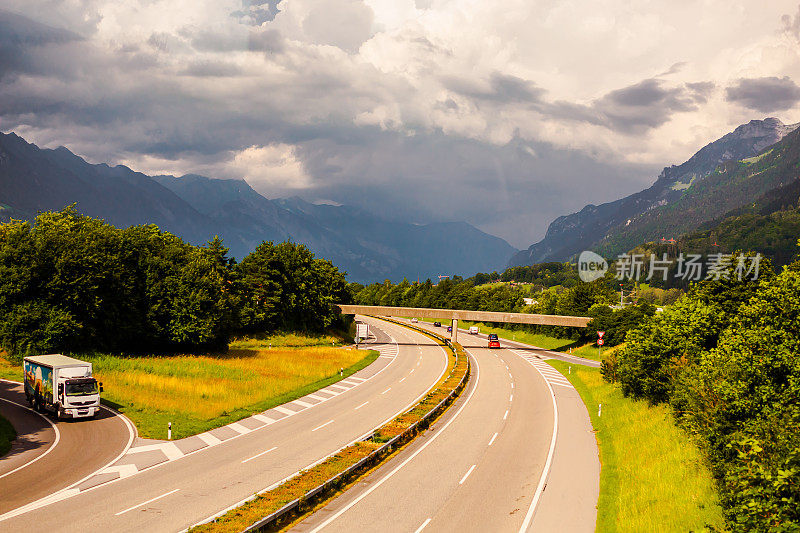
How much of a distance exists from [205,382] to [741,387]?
4232 centimetres

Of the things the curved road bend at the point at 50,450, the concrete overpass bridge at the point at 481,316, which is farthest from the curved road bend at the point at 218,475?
the concrete overpass bridge at the point at 481,316

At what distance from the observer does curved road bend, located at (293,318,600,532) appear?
800 inches

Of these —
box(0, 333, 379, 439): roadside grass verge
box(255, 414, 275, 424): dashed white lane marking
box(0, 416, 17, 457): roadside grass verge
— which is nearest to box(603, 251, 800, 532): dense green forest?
box(255, 414, 275, 424): dashed white lane marking

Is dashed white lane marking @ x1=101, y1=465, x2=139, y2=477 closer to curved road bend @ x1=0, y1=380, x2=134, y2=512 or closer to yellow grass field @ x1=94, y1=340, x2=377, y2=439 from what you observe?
curved road bend @ x1=0, y1=380, x2=134, y2=512

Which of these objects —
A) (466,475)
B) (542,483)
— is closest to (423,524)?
(466,475)

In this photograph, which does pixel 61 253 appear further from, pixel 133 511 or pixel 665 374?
pixel 665 374

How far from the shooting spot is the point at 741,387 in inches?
923

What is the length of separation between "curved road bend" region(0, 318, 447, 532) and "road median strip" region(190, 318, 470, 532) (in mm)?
1437

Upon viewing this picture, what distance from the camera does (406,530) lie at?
1939cm

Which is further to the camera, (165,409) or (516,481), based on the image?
(165,409)

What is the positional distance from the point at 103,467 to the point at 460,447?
18873mm

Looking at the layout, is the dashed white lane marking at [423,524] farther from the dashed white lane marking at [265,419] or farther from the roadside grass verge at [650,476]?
the dashed white lane marking at [265,419]

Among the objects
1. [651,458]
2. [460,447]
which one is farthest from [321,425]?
[651,458]

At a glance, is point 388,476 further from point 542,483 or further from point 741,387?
point 741,387
